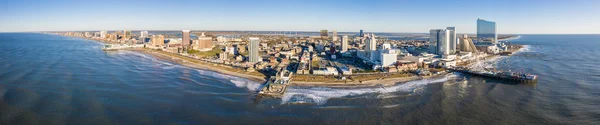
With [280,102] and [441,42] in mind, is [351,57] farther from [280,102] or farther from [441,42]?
[280,102]

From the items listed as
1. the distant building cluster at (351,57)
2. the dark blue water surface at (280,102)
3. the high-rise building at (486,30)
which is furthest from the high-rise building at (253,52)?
the high-rise building at (486,30)

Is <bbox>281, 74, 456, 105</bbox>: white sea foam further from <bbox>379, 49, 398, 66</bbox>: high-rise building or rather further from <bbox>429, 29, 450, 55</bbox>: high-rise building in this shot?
<bbox>429, 29, 450, 55</bbox>: high-rise building

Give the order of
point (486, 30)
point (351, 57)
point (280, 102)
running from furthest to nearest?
point (486, 30) → point (351, 57) → point (280, 102)

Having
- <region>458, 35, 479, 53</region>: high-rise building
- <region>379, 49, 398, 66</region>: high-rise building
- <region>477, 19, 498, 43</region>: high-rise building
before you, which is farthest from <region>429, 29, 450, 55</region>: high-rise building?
<region>477, 19, 498, 43</region>: high-rise building

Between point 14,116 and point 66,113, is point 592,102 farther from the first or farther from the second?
point 14,116

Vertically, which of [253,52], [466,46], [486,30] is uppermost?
[486,30]

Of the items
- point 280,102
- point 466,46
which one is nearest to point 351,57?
point 466,46
